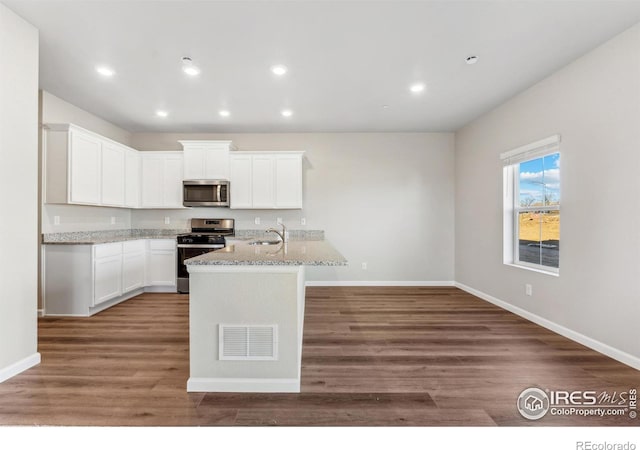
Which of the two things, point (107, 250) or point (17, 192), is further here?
point (107, 250)

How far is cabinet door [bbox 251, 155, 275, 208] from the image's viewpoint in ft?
16.5

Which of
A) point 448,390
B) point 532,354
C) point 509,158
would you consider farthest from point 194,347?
point 509,158

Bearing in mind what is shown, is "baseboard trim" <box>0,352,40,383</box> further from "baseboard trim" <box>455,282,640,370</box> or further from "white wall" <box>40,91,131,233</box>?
"baseboard trim" <box>455,282,640,370</box>

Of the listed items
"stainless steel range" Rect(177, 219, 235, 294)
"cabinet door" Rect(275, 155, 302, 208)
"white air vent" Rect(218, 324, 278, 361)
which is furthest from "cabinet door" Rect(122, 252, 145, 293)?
"white air vent" Rect(218, 324, 278, 361)

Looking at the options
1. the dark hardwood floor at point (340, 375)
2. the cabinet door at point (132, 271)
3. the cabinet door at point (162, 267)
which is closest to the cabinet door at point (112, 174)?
the cabinet door at point (132, 271)

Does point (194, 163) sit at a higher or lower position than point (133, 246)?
higher

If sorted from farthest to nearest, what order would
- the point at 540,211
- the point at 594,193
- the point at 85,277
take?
the point at 85,277 → the point at 540,211 → the point at 594,193

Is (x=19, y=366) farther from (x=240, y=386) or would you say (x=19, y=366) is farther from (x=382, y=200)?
(x=382, y=200)

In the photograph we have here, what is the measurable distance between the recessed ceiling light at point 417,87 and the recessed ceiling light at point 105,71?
318cm

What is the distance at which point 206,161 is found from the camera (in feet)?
16.3

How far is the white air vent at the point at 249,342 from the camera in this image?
2.09 meters

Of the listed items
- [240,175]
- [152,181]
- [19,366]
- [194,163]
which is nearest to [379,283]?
[240,175]

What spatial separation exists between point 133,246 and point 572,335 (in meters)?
5.38

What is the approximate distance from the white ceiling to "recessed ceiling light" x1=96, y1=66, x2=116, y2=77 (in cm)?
6
